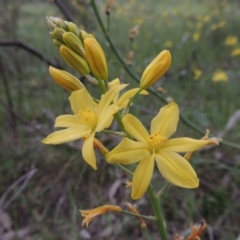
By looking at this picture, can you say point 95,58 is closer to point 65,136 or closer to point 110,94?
point 110,94

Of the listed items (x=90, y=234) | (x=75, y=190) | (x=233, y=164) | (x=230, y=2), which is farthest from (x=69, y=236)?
(x=230, y=2)

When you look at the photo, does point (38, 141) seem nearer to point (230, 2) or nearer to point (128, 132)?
point (128, 132)

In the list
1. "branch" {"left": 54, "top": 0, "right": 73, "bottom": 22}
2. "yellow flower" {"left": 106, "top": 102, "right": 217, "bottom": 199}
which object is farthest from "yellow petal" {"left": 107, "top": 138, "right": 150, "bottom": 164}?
"branch" {"left": 54, "top": 0, "right": 73, "bottom": 22}

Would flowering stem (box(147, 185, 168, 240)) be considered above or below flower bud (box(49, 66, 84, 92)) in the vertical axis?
below

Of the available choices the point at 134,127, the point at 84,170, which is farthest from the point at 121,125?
the point at 84,170

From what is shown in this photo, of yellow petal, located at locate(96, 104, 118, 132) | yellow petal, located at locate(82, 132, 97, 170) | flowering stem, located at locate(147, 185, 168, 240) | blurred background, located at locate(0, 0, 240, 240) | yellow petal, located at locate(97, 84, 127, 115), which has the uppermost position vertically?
yellow petal, located at locate(97, 84, 127, 115)

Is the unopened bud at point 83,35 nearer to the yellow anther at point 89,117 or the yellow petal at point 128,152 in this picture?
the yellow anther at point 89,117

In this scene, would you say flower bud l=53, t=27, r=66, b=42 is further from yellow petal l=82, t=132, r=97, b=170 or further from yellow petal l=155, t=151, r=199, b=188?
yellow petal l=155, t=151, r=199, b=188
